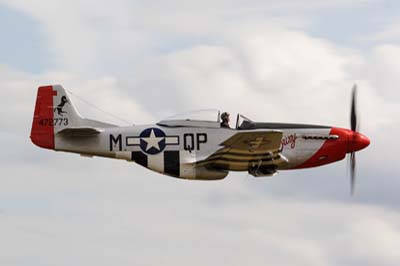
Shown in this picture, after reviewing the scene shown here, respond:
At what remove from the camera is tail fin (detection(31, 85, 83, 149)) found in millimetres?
23484

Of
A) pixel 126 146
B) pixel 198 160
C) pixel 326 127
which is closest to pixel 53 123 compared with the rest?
pixel 126 146

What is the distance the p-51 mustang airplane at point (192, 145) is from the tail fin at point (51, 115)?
0.03m

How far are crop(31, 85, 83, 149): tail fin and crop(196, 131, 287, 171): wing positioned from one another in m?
3.83

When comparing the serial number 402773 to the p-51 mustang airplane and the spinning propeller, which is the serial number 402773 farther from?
the spinning propeller

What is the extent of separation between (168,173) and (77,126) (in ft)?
9.56

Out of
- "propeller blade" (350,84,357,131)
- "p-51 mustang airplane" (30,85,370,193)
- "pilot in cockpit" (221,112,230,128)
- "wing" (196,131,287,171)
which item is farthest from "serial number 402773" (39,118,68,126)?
"propeller blade" (350,84,357,131)

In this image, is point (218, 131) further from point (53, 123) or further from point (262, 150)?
point (53, 123)

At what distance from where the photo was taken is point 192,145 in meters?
22.9

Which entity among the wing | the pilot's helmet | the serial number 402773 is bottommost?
the wing

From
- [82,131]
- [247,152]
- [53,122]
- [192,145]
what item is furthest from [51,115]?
[247,152]

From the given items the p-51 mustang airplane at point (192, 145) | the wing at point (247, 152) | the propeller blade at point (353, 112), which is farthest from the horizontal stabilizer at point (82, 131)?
the propeller blade at point (353, 112)

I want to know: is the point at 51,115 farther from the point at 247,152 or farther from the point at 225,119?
the point at 247,152

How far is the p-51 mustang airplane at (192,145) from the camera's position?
22781mm

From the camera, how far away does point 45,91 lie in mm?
23922
